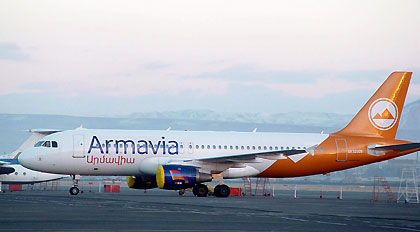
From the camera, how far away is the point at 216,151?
46.2m

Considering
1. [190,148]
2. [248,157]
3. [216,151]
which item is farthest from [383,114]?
[190,148]

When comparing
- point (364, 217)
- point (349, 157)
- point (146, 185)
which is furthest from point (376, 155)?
point (364, 217)

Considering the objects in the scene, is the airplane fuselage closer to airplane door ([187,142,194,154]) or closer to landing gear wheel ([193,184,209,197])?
airplane door ([187,142,194,154])

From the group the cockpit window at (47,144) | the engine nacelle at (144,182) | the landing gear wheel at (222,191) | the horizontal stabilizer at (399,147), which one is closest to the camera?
the cockpit window at (47,144)

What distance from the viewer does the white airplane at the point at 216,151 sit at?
4322 cm

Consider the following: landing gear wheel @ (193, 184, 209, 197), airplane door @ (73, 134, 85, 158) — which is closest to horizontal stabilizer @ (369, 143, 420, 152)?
landing gear wheel @ (193, 184, 209, 197)

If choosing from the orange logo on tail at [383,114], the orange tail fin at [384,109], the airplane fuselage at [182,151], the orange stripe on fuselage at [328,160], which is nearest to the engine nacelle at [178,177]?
the airplane fuselage at [182,151]

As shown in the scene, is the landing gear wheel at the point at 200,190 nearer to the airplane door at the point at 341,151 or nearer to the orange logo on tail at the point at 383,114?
the airplane door at the point at 341,151

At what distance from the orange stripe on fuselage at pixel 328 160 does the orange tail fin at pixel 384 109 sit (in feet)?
3.55

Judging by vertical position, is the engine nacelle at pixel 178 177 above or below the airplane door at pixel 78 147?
below

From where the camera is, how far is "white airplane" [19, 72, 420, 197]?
4322cm

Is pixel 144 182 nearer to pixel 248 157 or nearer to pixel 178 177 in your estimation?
pixel 178 177

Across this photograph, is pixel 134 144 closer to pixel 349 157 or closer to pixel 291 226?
pixel 349 157

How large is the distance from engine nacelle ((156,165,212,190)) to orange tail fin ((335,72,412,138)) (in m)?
12.4
